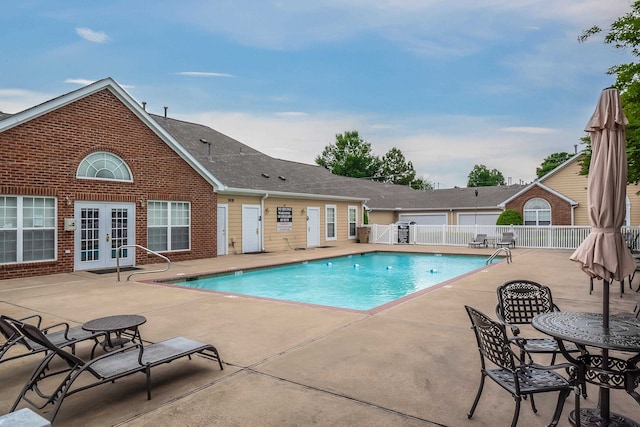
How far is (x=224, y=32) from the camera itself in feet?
47.0

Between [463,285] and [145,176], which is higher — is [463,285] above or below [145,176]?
below

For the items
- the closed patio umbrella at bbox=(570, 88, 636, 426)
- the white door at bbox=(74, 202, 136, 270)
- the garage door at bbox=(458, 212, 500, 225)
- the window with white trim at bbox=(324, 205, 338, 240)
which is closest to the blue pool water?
the white door at bbox=(74, 202, 136, 270)

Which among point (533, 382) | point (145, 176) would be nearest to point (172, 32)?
point (145, 176)

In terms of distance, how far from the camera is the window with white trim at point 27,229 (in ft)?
33.0

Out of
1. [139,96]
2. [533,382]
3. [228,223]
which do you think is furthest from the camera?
[139,96]

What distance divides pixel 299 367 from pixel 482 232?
61.6ft

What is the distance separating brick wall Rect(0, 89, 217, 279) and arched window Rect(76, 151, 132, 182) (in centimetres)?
15

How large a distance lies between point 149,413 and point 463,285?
745cm

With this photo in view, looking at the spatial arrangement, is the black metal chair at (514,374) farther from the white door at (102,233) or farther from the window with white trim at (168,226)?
the window with white trim at (168,226)

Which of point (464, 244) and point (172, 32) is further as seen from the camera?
point (464, 244)

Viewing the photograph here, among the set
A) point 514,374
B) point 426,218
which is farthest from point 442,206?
point 514,374

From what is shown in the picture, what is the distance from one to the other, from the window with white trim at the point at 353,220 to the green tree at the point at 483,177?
5426 centimetres

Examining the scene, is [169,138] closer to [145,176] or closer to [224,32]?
[145,176]

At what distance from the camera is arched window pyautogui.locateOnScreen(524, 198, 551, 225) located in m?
22.6
